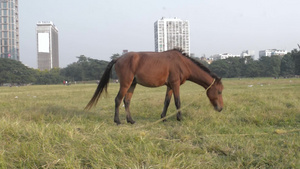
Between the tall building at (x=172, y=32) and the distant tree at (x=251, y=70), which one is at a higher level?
the tall building at (x=172, y=32)

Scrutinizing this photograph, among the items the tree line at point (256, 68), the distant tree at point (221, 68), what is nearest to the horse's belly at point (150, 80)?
the tree line at point (256, 68)

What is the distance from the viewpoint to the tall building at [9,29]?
86500mm

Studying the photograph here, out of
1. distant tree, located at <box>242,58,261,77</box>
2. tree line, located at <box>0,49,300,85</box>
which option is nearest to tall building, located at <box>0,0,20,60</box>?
tree line, located at <box>0,49,300,85</box>

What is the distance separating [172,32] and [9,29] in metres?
62.5

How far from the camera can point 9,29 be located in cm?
8756

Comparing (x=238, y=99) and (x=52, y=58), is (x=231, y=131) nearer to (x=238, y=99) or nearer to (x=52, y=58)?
(x=238, y=99)

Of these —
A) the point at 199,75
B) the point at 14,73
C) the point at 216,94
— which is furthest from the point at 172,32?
the point at 216,94

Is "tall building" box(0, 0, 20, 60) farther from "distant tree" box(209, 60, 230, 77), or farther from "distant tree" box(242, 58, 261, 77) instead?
"distant tree" box(242, 58, 261, 77)

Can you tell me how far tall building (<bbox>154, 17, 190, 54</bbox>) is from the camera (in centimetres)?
7975

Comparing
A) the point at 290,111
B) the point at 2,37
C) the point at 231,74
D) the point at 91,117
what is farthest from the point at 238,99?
the point at 2,37

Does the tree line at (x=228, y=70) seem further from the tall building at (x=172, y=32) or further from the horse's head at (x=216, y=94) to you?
the horse's head at (x=216, y=94)

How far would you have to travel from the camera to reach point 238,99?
25.0 feet

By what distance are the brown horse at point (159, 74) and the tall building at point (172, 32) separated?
68772mm

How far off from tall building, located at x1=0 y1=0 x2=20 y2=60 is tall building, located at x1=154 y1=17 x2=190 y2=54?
182 ft
